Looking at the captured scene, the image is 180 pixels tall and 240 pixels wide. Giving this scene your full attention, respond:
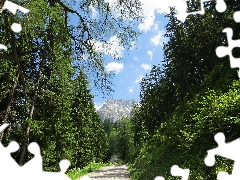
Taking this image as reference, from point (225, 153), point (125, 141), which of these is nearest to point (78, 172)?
point (225, 153)

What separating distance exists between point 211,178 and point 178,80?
4080 centimetres

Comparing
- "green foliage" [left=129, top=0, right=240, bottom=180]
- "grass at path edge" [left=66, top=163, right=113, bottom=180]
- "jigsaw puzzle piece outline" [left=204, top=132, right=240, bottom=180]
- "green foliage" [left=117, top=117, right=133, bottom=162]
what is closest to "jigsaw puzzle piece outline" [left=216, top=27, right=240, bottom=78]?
"jigsaw puzzle piece outline" [left=204, top=132, right=240, bottom=180]

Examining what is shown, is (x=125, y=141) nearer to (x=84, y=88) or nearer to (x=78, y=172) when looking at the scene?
(x=78, y=172)

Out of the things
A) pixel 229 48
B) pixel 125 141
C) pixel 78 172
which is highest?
pixel 125 141

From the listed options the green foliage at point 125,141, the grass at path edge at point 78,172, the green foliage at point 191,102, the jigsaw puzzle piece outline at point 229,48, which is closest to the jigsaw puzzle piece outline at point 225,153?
the jigsaw puzzle piece outline at point 229,48

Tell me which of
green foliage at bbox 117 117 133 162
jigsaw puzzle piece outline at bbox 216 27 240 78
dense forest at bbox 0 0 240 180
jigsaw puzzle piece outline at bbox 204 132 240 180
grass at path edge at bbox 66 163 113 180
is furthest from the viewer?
green foliage at bbox 117 117 133 162

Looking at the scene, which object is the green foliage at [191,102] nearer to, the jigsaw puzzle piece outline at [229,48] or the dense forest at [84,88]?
the dense forest at [84,88]

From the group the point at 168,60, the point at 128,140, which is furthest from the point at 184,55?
the point at 128,140

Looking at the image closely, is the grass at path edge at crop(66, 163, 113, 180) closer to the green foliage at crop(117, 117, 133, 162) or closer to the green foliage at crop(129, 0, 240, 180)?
the green foliage at crop(129, 0, 240, 180)

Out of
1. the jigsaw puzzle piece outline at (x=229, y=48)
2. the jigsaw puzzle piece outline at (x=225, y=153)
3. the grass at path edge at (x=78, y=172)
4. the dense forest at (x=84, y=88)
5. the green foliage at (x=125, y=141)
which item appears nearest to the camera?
the jigsaw puzzle piece outline at (x=225, y=153)

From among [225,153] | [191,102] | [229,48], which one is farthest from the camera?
[191,102]

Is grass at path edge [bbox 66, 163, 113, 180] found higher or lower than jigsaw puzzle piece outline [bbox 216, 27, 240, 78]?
higher

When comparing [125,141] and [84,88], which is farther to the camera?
[125,141]

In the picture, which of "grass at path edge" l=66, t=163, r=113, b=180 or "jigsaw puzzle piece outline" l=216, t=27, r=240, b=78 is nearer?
"jigsaw puzzle piece outline" l=216, t=27, r=240, b=78
